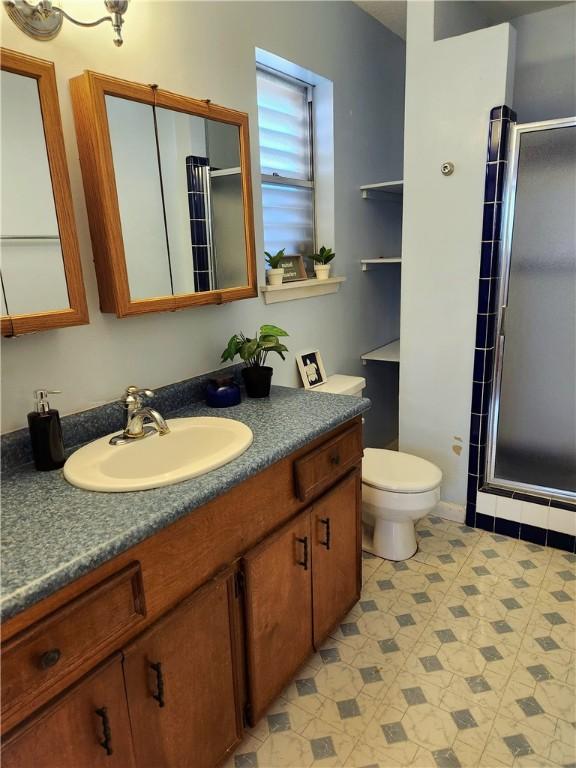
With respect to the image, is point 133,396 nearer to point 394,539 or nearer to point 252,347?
point 252,347

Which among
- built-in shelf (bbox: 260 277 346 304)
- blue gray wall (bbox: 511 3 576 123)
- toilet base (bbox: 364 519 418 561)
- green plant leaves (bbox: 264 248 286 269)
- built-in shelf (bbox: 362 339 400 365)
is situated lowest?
toilet base (bbox: 364 519 418 561)

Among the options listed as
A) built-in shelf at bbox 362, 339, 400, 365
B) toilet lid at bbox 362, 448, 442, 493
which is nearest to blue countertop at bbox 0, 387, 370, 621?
toilet lid at bbox 362, 448, 442, 493

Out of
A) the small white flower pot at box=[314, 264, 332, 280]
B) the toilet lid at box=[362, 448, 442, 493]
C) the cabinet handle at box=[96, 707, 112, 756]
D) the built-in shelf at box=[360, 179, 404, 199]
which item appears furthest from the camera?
the built-in shelf at box=[360, 179, 404, 199]

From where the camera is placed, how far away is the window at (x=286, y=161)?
2291mm

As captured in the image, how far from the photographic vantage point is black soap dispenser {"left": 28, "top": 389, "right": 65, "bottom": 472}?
125cm

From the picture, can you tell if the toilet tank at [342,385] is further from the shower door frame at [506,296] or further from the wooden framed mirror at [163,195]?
the wooden framed mirror at [163,195]

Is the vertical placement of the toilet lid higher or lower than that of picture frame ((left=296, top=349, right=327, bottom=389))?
lower

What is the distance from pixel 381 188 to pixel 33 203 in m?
2.02

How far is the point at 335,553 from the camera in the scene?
5.73ft

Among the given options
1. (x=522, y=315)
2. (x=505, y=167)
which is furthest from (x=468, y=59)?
(x=522, y=315)

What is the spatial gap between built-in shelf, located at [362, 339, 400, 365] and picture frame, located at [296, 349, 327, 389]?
18.7 inches

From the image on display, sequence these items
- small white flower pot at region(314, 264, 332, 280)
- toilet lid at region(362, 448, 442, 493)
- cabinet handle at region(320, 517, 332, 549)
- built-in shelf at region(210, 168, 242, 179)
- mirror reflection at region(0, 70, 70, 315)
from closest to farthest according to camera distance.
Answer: mirror reflection at region(0, 70, 70, 315), cabinet handle at region(320, 517, 332, 549), built-in shelf at region(210, 168, 242, 179), toilet lid at region(362, 448, 442, 493), small white flower pot at region(314, 264, 332, 280)

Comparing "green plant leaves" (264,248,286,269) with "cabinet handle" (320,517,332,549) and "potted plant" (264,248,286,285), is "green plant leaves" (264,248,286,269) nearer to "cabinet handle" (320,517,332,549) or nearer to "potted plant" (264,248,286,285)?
"potted plant" (264,248,286,285)

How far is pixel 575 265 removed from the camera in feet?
7.29
